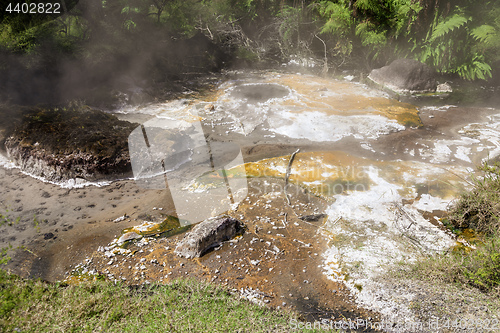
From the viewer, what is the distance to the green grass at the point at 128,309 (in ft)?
9.55

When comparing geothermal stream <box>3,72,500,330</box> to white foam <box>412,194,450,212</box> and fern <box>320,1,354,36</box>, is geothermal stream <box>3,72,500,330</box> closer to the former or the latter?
white foam <box>412,194,450,212</box>

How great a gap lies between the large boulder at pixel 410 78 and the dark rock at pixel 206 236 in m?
8.41

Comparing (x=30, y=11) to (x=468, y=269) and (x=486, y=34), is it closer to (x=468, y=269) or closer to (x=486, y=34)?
(x=468, y=269)

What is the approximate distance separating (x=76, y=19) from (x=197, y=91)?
449 centimetres

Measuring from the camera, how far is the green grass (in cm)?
291

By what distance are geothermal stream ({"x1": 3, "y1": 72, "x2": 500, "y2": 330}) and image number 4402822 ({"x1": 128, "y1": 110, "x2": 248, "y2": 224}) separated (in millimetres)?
23

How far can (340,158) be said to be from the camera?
6.42 meters

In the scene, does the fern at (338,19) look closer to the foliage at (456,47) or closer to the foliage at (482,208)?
the foliage at (456,47)

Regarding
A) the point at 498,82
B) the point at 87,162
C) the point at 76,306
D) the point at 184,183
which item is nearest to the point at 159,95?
the point at 87,162

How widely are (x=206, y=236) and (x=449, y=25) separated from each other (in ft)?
34.5

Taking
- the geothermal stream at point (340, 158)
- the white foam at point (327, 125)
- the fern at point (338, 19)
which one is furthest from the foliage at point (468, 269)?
the fern at point (338, 19)

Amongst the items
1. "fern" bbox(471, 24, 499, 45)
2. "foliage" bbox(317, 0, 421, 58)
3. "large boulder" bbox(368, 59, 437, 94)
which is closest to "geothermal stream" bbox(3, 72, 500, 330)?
"large boulder" bbox(368, 59, 437, 94)

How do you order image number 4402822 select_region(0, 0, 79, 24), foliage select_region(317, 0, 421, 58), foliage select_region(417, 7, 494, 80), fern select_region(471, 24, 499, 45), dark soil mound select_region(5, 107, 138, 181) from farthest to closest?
1. foliage select_region(317, 0, 421, 58)
2. foliage select_region(417, 7, 494, 80)
3. fern select_region(471, 24, 499, 45)
4. image number 4402822 select_region(0, 0, 79, 24)
5. dark soil mound select_region(5, 107, 138, 181)

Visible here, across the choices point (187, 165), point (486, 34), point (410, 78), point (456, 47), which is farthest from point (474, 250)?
point (456, 47)
